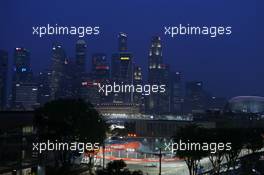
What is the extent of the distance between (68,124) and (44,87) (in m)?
2.46

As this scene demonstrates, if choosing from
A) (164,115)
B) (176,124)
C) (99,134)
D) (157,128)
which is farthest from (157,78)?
(176,124)

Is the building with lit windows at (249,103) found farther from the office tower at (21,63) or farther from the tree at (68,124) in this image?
the office tower at (21,63)

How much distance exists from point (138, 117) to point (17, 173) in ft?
7.85

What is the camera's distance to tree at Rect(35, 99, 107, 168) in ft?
24.8

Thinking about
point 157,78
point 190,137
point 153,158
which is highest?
point 157,78

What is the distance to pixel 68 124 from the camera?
7.95m

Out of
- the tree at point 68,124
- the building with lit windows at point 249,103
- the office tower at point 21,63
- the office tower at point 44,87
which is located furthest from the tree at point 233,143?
the building with lit windows at point 249,103

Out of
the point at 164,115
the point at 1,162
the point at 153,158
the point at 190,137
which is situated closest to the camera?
the point at 1,162

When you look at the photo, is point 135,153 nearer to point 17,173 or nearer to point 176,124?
point 176,124

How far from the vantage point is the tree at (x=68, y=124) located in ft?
24.8

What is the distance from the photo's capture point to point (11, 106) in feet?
37.1

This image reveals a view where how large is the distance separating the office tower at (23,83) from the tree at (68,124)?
0.64 meters

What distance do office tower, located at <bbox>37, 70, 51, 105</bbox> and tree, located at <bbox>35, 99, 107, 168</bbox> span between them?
2.01ft

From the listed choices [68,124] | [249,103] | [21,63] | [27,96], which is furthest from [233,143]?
[249,103]
